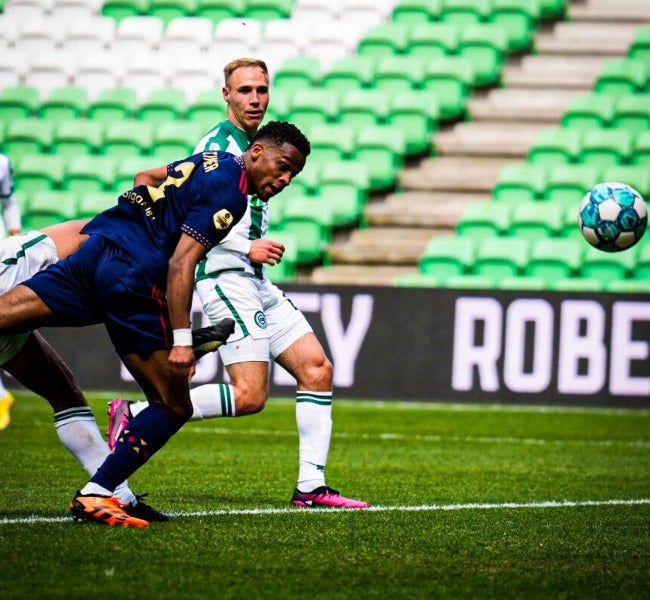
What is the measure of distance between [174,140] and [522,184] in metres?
4.55

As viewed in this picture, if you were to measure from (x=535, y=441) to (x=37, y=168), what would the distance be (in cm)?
896

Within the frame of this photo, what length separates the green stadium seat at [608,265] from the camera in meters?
14.0

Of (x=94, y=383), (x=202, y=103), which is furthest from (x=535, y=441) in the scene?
(x=202, y=103)

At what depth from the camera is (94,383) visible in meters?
13.5

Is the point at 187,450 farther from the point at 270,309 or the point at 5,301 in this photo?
the point at 5,301

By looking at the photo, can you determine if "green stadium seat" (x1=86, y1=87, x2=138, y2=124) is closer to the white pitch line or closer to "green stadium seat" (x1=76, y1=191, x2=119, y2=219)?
"green stadium seat" (x1=76, y1=191, x2=119, y2=219)

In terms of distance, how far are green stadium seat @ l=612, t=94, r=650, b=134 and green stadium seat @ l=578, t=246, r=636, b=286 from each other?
2488 mm

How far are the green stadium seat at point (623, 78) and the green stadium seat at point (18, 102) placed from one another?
25.6 feet

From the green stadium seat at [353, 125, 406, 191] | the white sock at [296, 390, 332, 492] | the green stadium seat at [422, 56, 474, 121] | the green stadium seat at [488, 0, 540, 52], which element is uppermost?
the green stadium seat at [488, 0, 540, 52]

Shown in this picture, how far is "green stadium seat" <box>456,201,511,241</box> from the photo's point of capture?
1490cm

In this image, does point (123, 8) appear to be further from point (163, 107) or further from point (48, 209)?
point (48, 209)

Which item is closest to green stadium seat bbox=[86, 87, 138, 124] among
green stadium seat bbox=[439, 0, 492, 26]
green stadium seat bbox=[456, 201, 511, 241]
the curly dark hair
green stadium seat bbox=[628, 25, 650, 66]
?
green stadium seat bbox=[439, 0, 492, 26]

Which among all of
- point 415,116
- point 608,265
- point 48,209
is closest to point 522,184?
point 608,265

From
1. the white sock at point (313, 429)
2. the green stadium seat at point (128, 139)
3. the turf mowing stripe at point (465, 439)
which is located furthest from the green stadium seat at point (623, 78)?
the white sock at point (313, 429)
